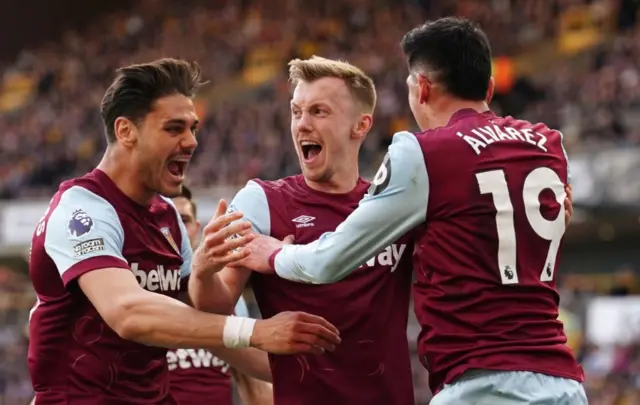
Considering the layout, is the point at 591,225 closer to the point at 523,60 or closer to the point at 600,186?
the point at 600,186

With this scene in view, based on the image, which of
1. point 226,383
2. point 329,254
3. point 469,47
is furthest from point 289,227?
point 226,383

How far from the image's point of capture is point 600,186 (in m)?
17.4

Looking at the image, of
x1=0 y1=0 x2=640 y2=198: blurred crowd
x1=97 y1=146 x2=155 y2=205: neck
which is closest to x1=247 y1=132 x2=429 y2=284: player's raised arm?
x1=97 y1=146 x2=155 y2=205: neck

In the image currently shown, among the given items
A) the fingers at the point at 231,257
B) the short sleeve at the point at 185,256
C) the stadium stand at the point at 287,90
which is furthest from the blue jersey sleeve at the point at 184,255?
the stadium stand at the point at 287,90

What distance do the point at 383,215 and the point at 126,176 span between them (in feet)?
4.71

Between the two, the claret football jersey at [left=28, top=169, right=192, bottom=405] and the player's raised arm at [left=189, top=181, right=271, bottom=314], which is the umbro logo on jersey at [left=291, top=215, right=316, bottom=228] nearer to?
the player's raised arm at [left=189, top=181, right=271, bottom=314]

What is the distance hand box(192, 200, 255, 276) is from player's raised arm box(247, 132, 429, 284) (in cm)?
31

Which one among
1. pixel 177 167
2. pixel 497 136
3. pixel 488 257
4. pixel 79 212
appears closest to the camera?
pixel 488 257

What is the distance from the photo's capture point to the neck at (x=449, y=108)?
5.01 m

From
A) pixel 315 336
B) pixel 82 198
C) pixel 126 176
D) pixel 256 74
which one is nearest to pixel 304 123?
pixel 126 176

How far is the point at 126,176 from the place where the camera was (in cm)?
561

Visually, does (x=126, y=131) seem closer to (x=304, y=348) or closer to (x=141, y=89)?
(x=141, y=89)

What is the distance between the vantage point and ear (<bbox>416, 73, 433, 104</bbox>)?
197 inches

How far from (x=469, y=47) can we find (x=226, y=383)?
3357 mm
